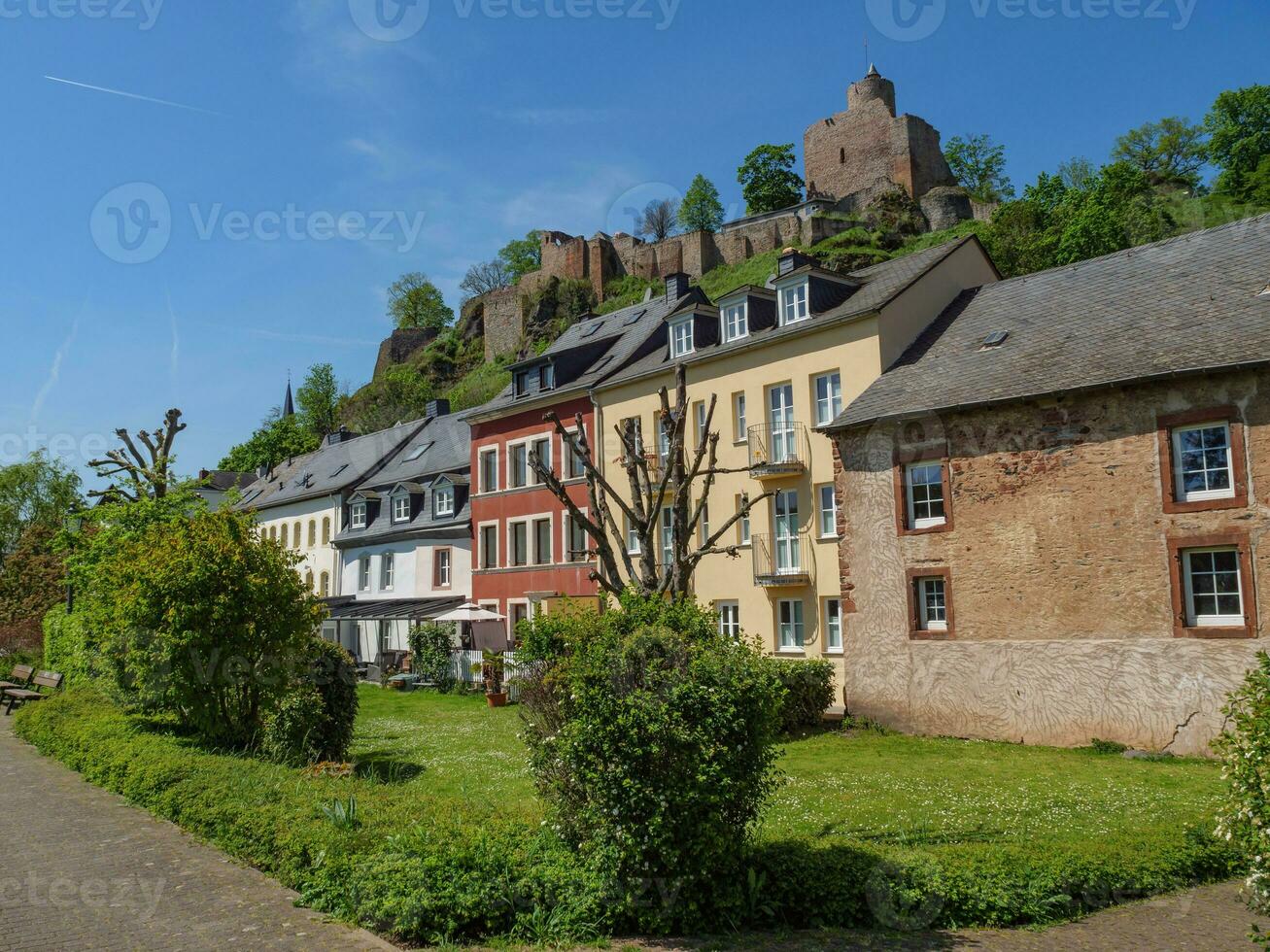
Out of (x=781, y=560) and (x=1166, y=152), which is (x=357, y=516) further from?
(x=1166, y=152)

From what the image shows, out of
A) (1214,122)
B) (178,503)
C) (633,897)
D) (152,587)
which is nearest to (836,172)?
(1214,122)

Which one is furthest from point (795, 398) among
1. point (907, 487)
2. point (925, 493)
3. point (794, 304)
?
point (925, 493)

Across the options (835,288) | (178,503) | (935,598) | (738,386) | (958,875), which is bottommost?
(958,875)

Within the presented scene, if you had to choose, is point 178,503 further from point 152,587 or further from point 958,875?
point 958,875

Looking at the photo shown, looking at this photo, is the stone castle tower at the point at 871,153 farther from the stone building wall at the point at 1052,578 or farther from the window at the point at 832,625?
the stone building wall at the point at 1052,578

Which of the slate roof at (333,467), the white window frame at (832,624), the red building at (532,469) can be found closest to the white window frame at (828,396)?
the white window frame at (832,624)

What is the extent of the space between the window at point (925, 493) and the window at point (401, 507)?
→ 26300mm

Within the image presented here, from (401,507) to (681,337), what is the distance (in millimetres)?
17817

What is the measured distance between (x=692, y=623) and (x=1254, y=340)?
1264 cm

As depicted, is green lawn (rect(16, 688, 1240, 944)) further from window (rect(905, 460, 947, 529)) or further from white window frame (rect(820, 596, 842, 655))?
white window frame (rect(820, 596, 842, 655))

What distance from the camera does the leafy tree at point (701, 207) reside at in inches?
3903

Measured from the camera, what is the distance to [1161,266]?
20.6m

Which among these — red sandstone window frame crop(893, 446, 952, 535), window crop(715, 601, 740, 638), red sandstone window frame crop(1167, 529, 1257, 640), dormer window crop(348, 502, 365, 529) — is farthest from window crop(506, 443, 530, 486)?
red sandstone window frame crop(1167, 529, 1257, 640)

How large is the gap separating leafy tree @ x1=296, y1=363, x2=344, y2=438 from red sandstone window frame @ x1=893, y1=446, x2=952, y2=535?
8289cm
